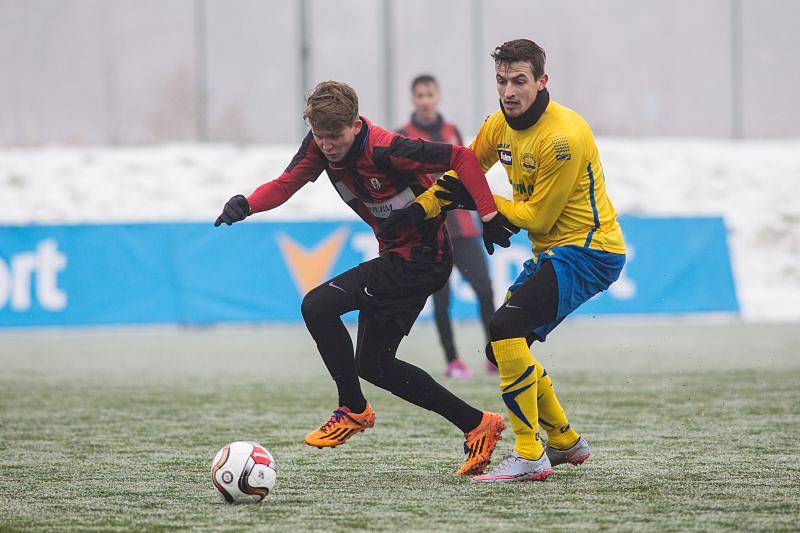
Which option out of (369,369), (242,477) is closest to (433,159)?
(369,369)

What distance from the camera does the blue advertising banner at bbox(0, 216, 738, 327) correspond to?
45.4 ft

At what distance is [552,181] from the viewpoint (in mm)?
4766

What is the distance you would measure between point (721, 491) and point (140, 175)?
19.8 meters

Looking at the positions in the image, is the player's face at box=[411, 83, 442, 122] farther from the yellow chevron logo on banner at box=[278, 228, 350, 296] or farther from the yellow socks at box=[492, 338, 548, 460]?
the yellow chevron logo on banner at box=[278, 228, 350, 296]

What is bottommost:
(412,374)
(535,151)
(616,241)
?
(412,374)

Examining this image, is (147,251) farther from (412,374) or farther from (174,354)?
(412,374)

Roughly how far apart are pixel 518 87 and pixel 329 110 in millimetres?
763

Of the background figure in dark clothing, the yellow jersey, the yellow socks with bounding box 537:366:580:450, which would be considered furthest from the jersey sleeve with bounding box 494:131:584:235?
the background figure in dark clothing

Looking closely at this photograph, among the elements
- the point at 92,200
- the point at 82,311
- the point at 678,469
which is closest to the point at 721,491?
the point at 678,469

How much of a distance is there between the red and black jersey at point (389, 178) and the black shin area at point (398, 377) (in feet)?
1.18

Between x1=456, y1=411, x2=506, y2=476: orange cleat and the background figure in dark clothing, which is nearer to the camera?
x1=456, y1=411, x2=506, y2=476: orange cleat

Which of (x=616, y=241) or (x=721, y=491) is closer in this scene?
(x=721, y=491)

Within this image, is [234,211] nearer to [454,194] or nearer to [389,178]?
[389,178]

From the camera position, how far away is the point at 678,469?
4.98 metres
